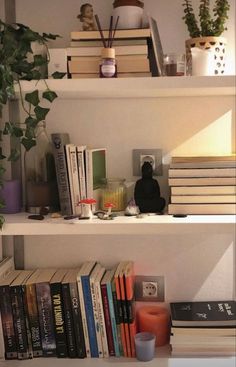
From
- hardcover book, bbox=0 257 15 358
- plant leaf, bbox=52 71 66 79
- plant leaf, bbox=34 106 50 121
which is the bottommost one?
hardcover book, bbox=0 257 15 358

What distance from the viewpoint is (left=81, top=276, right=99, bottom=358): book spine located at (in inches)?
51.7

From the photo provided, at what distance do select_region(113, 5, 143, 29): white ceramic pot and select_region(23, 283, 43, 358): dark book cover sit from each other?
0.81m

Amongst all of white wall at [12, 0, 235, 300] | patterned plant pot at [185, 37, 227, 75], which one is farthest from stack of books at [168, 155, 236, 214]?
patterned plant pot at [185, 37, 227, 75]

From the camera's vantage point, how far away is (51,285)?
52.3 inches

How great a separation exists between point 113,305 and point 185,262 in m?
0.29

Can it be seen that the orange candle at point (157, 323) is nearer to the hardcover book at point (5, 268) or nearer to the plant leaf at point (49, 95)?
the hardcover book at point (5, 268)

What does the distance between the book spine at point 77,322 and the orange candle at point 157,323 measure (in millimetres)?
196

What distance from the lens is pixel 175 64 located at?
125cm

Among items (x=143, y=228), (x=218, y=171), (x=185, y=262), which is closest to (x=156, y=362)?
(x=185, y=262)

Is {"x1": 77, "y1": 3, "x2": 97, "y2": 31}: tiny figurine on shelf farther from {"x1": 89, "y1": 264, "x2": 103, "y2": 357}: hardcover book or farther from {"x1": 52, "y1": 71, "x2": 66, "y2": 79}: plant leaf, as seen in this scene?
{"x1": 89, "y1": 264, "x2": 103, "y2": 357}: hardcover book

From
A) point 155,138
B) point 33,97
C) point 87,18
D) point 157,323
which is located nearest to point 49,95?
point 33,97

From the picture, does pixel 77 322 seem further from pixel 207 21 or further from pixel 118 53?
pixel 207 21

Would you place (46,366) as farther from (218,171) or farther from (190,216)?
(218,171)

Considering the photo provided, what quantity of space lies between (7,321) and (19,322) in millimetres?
36
